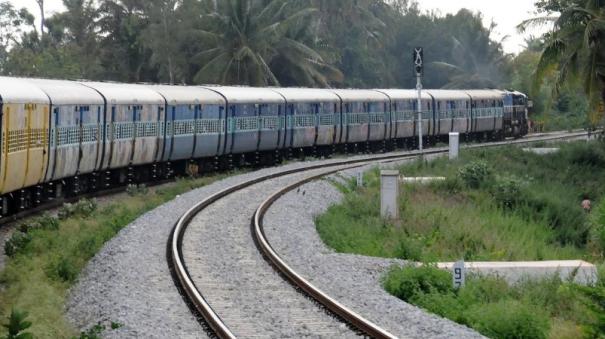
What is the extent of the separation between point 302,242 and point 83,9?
53.7 metres

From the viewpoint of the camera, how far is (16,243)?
62.9 feet

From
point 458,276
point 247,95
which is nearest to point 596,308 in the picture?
point 458,276

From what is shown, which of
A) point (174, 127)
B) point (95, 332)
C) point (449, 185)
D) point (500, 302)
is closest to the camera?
point (95, 332)

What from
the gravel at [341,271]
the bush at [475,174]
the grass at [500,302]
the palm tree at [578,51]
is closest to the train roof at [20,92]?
the gravel at [341,271]

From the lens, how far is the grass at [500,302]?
13102 mm

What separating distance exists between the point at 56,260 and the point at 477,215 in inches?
474

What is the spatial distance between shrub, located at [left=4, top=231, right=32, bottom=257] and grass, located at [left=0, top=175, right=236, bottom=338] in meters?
0.07

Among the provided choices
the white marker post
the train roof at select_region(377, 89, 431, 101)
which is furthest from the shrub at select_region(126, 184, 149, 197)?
the train roof at select_region(377, 89, 431, 101)

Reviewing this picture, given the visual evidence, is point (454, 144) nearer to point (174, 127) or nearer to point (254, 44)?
point (174, 127)

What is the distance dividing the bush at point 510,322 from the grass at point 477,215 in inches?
200

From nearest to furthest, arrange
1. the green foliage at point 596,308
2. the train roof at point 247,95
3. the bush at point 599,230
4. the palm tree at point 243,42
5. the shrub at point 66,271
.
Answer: the green foliage at point 596,308 → the shrub at point 66,271 → the bush at point 599,230 → the train roof at point 247,95 → the palm tree at point 243,42

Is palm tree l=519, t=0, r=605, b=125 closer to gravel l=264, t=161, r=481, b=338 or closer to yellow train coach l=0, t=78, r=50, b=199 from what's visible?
gravel l=264, t=161, r=481, b=338

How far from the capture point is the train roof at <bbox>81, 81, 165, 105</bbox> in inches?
1126

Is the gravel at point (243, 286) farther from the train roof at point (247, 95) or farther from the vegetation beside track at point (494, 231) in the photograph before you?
the train roof at point (247, 95)
